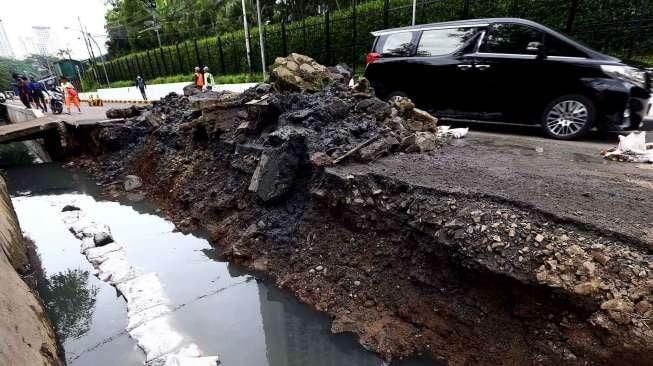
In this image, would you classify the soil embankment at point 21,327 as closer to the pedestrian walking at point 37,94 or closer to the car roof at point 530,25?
the car roof at point 530,25

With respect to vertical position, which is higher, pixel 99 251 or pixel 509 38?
pixel 509 38

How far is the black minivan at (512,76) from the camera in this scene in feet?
16.8

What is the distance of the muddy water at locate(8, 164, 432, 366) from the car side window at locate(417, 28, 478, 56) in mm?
4841

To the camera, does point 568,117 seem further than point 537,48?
Yes

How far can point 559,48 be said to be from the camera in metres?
5.34

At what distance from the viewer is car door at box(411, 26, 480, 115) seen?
Result: 235 inches

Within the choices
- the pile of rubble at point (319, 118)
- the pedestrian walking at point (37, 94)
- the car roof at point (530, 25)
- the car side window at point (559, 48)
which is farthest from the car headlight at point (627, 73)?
the pedestrian walking at point (37, 94)

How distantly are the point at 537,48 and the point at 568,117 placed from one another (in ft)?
3.91

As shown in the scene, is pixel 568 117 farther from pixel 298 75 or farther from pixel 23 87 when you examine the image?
pixel 23 87

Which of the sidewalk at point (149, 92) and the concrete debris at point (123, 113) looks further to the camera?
the sidewalk at point (149, 92)

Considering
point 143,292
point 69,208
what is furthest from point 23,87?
point 143,292

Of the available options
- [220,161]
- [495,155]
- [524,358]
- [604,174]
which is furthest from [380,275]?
[220,161]

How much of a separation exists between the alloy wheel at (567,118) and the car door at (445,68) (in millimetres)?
1275

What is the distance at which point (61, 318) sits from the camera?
16.0 ft
